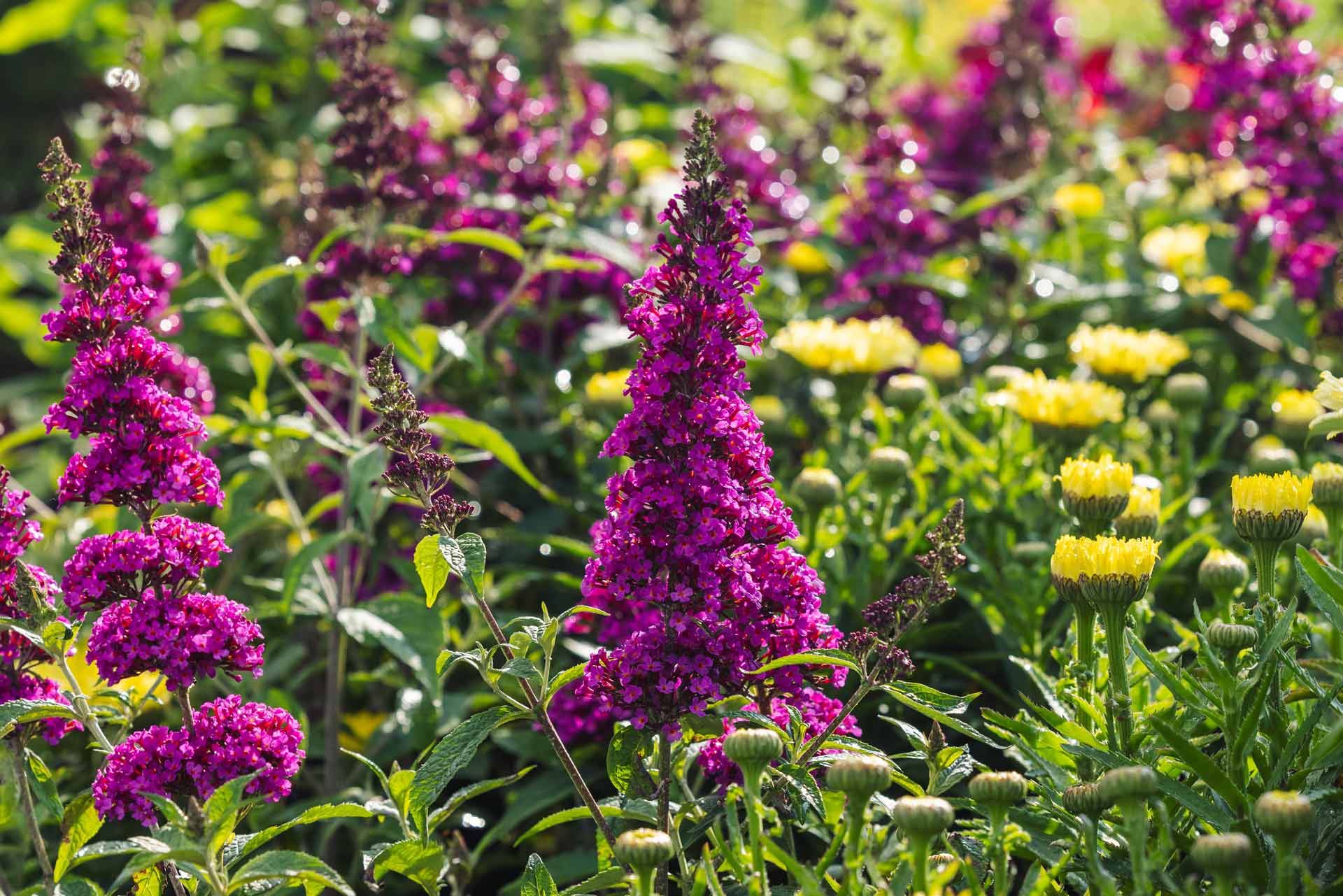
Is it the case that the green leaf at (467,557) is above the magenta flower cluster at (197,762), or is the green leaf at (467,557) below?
above

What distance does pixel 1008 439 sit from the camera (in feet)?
9.09

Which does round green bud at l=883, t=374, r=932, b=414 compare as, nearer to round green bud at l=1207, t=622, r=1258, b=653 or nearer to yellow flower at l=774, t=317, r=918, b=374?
yellow flower at l=774, t=317, r=918, b=374

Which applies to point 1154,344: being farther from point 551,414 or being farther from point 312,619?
point 312,619

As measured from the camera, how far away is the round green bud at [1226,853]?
4.48ft

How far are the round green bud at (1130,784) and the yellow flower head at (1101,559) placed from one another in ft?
1.15

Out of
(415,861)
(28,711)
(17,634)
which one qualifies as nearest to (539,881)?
(415,861)

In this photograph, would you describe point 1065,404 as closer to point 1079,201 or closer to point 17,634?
point 1079,201

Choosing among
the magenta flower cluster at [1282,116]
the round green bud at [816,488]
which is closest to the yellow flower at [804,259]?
the magenta flower cluster at [1282,116]

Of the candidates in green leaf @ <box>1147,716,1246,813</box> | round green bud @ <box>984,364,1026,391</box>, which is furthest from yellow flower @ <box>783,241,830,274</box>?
green leaf @ <box>1147,716,1246,813</box>

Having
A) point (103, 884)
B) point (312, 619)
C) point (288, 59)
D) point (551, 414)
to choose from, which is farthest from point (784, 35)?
point (103, 884)

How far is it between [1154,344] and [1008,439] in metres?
0.34

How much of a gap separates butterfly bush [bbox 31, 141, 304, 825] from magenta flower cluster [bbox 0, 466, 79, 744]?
10cm

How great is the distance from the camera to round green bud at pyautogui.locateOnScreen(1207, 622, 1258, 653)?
175 cm

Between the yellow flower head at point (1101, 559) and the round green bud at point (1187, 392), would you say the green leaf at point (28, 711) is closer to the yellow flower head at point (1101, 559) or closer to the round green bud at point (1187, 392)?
the yellow flower head at point (1101, 559)
